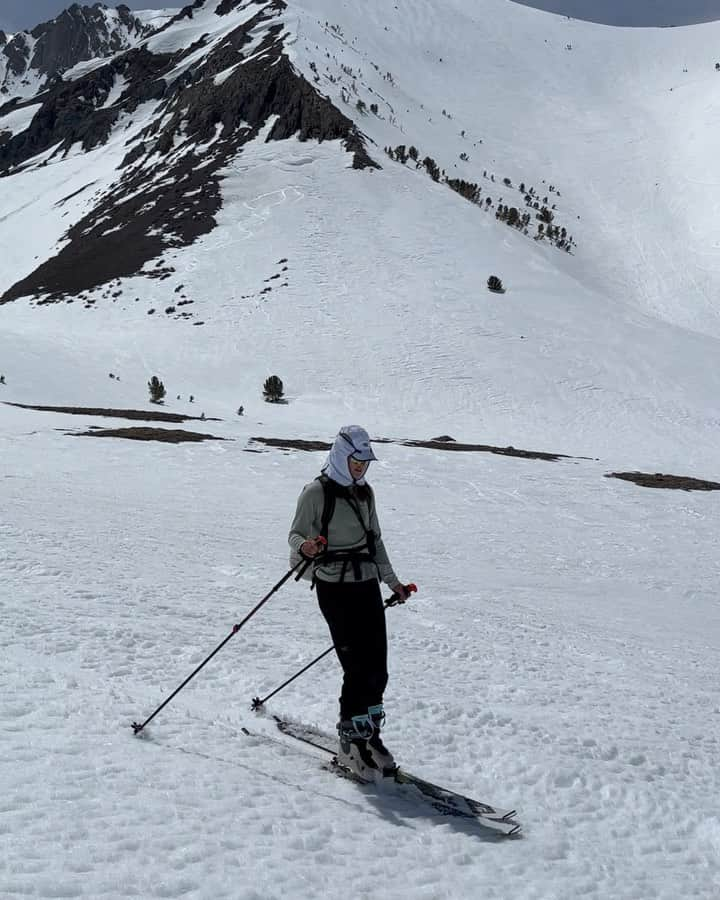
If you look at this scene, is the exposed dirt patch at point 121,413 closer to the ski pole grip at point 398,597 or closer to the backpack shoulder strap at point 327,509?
the ski pole grip at point 398,597

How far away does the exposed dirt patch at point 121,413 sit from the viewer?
79.2 feet

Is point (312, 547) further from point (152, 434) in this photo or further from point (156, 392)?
point (156, 392)

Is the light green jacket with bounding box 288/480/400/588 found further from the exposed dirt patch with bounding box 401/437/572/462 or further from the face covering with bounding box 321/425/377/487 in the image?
the exposed dirt patch with bounding box 401/437/572/462

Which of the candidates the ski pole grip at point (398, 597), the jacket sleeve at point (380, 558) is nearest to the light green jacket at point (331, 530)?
the jacket sleeve at point (380, 558)

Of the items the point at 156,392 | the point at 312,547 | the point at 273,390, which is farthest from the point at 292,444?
the point at 312,547

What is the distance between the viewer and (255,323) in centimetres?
3984

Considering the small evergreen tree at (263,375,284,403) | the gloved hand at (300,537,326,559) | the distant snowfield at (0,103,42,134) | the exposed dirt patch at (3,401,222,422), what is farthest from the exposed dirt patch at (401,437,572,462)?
the distant snowfield at (0,103,42,134)

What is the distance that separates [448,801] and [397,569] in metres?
6.17

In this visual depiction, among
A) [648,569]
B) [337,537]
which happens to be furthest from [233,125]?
[337,537]

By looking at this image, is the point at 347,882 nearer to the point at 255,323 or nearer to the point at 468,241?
the point at 255,323

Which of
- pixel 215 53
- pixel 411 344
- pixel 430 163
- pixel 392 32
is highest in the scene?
pixel 392 32

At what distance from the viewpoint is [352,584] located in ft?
15.2

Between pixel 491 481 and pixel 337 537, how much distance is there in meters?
14.0

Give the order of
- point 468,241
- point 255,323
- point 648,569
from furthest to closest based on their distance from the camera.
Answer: point 468,241, point 255,323, point 648,569
